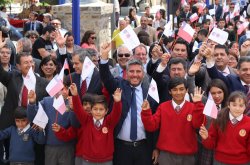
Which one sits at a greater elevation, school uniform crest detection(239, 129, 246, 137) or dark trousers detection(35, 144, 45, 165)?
school uniform crest detection(239, 129, 246, 137)

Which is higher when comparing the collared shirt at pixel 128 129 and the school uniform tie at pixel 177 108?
the school uniform tie at pixel 177 108

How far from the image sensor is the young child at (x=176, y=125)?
5.62 m

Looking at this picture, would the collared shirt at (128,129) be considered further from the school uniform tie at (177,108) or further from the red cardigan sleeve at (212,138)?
the red cardigan sleeve at (212,138)

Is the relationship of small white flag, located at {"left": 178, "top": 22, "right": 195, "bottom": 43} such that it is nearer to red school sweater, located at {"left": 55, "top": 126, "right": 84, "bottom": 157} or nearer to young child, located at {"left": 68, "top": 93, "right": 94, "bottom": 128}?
young child, located at {"left": 68, "top": 93, "right": 94, "bottom": 128}

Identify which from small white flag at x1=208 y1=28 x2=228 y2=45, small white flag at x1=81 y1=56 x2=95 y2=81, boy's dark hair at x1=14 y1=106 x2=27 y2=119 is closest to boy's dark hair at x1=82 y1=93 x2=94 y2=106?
small white flag at x1=81 y1=56 x2=95 y2=81

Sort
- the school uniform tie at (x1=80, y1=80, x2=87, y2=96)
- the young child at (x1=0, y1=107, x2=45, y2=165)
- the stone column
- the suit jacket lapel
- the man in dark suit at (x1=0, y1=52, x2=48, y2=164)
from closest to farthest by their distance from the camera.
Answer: the suit jacket lapel → the young child at (x1=0, y1=107, x2=45, y2=165) → the school uniform tie at (x1=80, y1=80, x2=87, y2=96) → the man in dark suit at (x1=0, y1=52, x2=48, y2=164) → the stone column

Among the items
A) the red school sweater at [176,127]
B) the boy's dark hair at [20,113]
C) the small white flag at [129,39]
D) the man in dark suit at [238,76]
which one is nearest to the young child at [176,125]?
the red school sweater at [176,127]

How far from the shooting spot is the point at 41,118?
590 centimetres

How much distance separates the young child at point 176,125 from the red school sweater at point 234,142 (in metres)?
0.25

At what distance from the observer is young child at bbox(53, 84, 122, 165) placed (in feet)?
18.7

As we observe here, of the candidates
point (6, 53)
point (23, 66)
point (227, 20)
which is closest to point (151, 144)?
point (23, 66)

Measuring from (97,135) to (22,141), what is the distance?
3.26ft

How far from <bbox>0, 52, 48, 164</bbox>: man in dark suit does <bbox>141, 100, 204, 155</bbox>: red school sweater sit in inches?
60.6

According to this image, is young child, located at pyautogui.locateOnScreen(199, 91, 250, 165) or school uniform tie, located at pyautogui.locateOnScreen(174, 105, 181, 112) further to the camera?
school uniform tie, located at pyautogui.locateOnScreen(174, 105, 181, 112)
